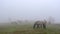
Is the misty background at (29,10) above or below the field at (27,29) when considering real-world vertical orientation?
above

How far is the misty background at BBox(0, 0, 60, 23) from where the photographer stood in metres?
1.23

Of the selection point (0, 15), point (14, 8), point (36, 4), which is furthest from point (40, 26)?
point (0, 15)

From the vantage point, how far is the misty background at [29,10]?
123 centimetres

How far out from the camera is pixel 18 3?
1238mm

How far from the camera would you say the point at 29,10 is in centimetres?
124

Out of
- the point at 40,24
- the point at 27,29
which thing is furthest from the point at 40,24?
the point at 27,29

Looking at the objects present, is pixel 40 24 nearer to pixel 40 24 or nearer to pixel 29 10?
pixel 40 24

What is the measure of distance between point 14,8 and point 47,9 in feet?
1.21

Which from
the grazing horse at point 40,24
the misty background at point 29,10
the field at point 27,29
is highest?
the misty background at point 29,10

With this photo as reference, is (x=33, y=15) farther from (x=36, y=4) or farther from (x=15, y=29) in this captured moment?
(x=15, y=29)

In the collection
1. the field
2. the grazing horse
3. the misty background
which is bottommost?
the field

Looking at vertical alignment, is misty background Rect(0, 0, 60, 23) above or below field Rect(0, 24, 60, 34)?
above

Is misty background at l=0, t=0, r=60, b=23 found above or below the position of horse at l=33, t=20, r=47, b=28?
above

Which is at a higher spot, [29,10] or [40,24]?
[29,10]
